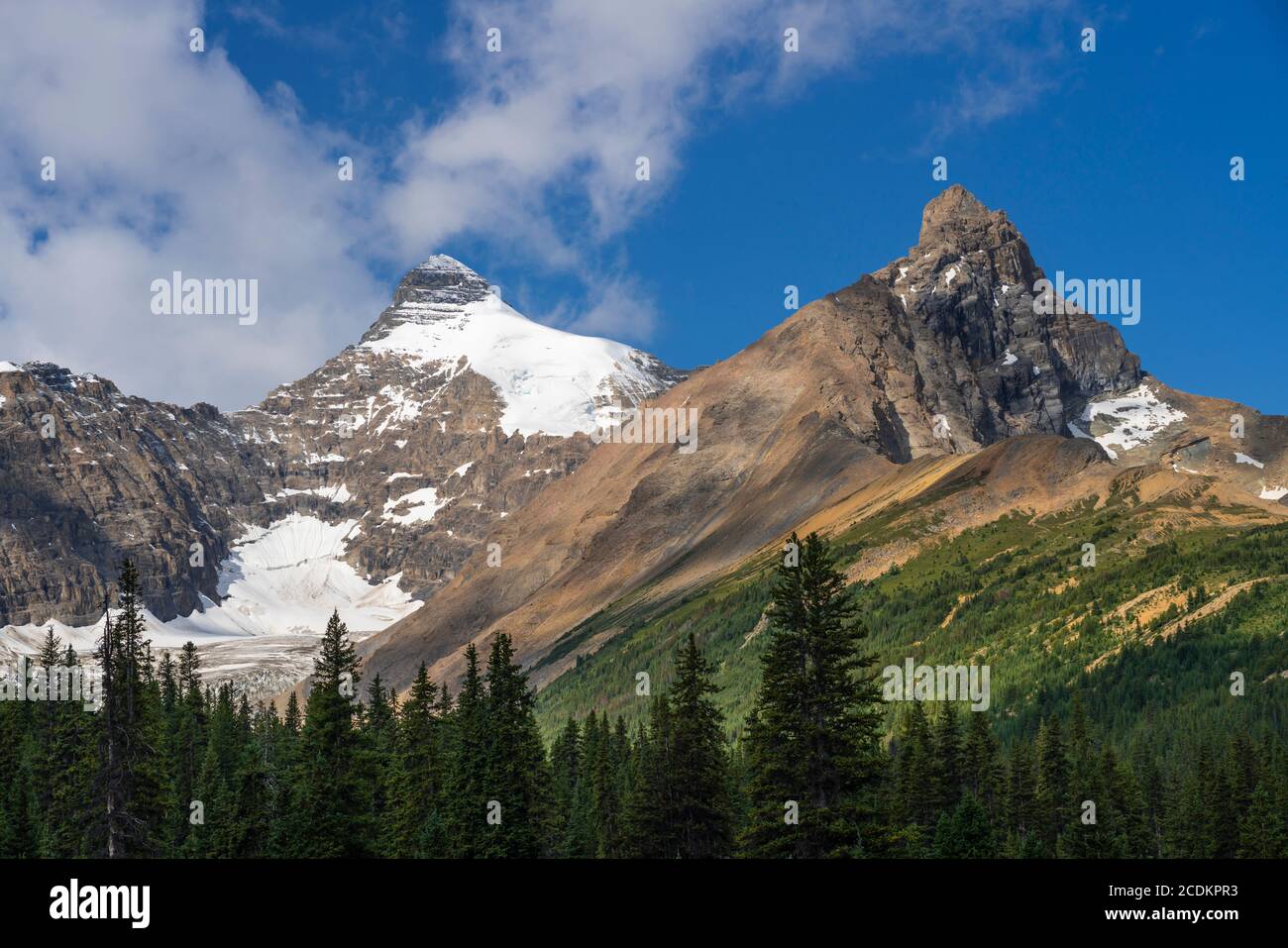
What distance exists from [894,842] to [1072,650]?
90.7m

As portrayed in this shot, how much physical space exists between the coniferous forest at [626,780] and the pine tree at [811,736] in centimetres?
7

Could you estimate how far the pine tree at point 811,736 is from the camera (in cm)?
3978

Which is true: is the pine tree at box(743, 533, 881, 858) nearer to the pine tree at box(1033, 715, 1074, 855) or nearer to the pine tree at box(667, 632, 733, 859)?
the pine tree at box(667, 632, 733, 859)

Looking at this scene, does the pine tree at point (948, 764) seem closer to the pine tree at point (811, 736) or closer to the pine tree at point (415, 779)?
the pine tree at point (415, 779)

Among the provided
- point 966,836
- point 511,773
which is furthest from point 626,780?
point 966,836

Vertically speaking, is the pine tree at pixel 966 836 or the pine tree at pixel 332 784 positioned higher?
the pine tree at pixel 332 784

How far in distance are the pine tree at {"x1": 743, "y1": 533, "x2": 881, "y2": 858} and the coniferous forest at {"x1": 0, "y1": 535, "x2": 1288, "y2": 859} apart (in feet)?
0.23

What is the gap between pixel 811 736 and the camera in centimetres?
4034

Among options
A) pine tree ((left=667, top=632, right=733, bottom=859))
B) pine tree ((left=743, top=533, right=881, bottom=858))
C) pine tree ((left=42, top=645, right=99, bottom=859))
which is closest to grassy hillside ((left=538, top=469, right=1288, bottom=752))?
pine tree ((left=667, top=632, right=733, bottom=859))

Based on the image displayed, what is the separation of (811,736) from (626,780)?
4339 cm

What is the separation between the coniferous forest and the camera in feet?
134

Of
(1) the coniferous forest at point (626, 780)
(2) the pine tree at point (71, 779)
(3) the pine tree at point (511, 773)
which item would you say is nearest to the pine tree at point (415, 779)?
(1) the coniferous forest at point (626, 780)

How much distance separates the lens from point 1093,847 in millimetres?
69812
